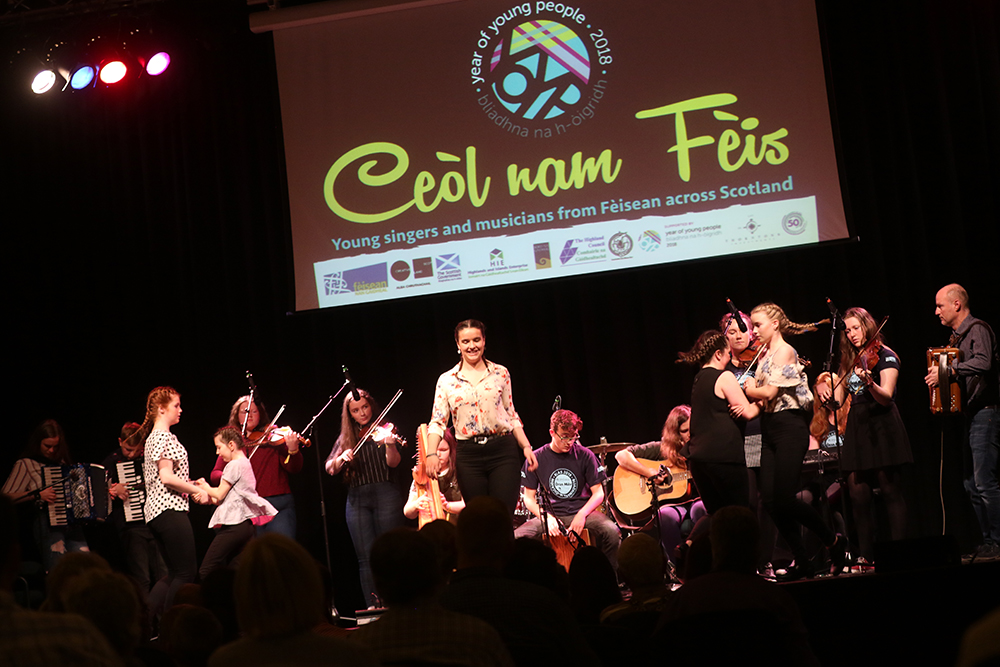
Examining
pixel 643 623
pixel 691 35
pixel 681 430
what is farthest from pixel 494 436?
pixel 691 35

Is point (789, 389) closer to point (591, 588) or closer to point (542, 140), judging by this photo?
point (591, 588)

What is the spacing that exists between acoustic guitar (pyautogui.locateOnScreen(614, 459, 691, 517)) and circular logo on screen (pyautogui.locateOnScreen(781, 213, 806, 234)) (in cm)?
174

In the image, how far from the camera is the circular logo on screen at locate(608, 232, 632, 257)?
634cm

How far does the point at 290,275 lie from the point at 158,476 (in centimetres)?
176

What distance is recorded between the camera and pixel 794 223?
6188 mm

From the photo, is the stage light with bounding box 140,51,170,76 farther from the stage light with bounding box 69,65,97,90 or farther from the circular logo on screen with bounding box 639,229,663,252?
the circular logo on screen with bounding box 639,229,663,252

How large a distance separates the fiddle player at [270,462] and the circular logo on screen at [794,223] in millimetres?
3581

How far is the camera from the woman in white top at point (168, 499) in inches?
217

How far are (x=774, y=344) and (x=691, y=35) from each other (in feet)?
9.26

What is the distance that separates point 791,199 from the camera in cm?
623

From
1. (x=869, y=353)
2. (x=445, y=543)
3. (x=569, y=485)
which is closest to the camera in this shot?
(x=445, y=543)

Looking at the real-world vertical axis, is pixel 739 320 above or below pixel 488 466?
above

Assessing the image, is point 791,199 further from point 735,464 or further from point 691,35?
point 735,464

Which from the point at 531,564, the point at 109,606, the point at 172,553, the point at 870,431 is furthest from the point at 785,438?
the point at 172,553
